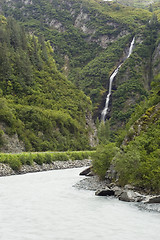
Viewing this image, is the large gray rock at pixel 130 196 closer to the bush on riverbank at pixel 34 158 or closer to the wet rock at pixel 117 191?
the wet rock at pixel 117 191

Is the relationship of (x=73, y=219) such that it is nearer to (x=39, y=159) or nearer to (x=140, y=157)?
(x=140, y=157)

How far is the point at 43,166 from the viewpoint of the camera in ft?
156

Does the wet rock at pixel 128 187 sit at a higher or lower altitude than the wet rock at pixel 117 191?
higher

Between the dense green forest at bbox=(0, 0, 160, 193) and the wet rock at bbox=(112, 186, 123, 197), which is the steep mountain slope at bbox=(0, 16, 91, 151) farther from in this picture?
the wet rock at bbox=(112, 186, 123, 197)

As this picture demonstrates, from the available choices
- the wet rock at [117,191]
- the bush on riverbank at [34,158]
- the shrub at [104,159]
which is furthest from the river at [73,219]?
the bush on riverbank at [34,158]

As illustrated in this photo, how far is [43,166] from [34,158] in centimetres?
222

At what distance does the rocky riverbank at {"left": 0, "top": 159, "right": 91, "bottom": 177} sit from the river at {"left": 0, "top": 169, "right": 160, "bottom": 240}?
16865 millimetres

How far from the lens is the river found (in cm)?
1205

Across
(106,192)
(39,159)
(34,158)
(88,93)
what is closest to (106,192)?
(106,192)

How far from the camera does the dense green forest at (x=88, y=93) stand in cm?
2548

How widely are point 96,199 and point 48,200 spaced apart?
12.0 feet

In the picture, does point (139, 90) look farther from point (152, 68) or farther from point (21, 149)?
point (21, 149)

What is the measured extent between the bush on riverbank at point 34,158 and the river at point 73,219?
45.5 ft

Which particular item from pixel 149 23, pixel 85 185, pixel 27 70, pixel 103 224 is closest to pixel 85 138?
pixel 27 70
